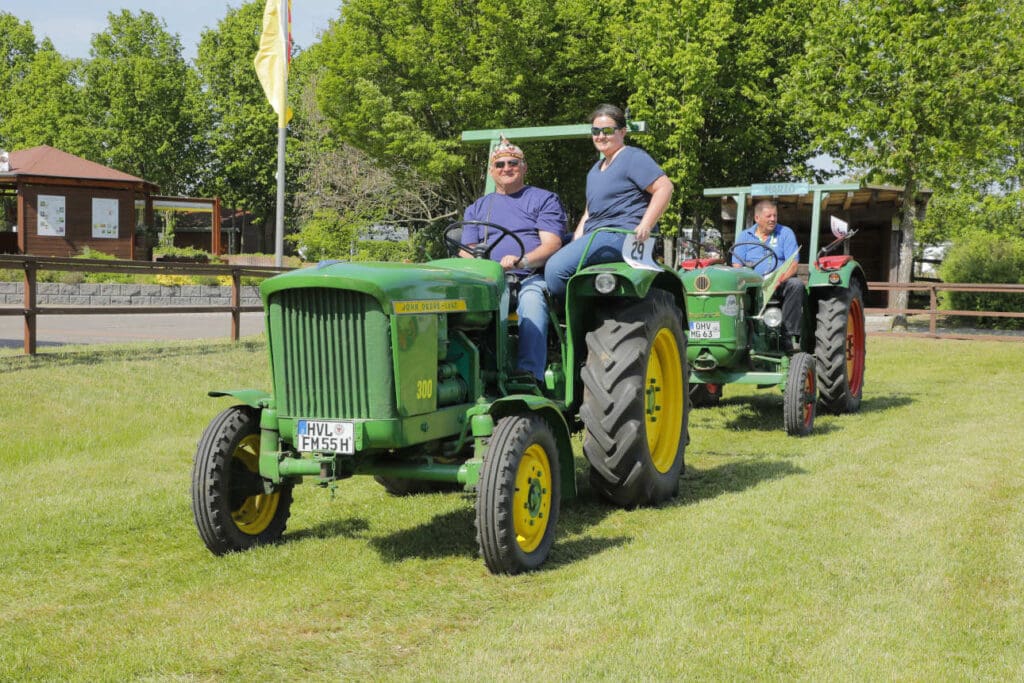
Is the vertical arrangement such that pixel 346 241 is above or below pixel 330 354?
above

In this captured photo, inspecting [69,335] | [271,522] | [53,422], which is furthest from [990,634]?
[69,335]

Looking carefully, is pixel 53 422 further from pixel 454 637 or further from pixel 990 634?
pixel 990 634

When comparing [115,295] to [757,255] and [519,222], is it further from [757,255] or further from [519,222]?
[519,222]

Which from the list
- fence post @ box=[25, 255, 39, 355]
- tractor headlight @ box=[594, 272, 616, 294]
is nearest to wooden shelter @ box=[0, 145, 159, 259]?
fence post @ box=[25, 255, 39, 355]

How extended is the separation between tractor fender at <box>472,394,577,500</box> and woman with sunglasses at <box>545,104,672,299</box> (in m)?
0.94

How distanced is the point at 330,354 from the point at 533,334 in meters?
1.33

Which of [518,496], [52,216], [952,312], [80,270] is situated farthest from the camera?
[52,216]

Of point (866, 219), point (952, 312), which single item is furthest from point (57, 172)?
point (952, 312)

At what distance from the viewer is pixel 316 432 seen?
4727 millimetres

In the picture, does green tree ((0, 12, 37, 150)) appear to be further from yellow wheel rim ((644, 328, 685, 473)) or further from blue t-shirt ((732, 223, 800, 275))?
yellow wheel rim ((644, 328, 685, 473))

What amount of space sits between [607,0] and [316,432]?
2658 cm

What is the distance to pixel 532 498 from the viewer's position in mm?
5016

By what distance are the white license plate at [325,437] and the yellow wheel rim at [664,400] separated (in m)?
2.33

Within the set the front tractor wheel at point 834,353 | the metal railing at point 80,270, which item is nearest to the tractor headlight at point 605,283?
the front tractor wheel at point 834,353
